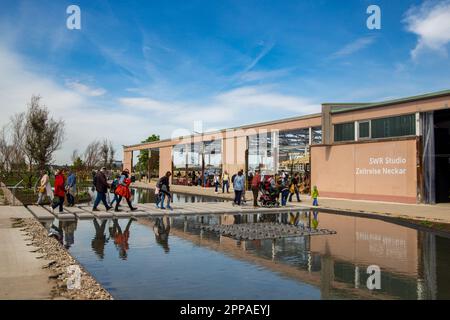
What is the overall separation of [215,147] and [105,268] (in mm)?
41029

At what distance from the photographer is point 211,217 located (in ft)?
52.1

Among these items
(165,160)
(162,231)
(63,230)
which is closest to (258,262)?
(162,231)

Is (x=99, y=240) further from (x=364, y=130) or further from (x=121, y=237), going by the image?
(x=364, y=130)

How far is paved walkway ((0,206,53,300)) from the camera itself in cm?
541

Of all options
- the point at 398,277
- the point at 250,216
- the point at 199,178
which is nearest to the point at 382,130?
the point at 250,216

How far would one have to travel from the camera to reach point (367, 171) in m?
23.8

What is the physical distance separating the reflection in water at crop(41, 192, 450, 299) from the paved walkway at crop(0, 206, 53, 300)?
874 millimetres

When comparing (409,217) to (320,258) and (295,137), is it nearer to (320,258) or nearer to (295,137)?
(320,258)

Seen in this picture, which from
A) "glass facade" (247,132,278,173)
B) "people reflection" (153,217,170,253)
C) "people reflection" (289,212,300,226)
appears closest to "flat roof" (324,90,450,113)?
"people reflection" (289,212,300,226)

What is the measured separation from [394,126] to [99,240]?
18.4 metres

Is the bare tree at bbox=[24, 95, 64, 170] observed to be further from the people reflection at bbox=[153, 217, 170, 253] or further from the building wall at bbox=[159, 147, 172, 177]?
the building wall at bbox=[159, 147, 172, 177]

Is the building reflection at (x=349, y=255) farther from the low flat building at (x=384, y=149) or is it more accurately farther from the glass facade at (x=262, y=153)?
the glass facade at (x=262, y=153)

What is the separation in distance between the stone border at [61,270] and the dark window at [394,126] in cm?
1893
